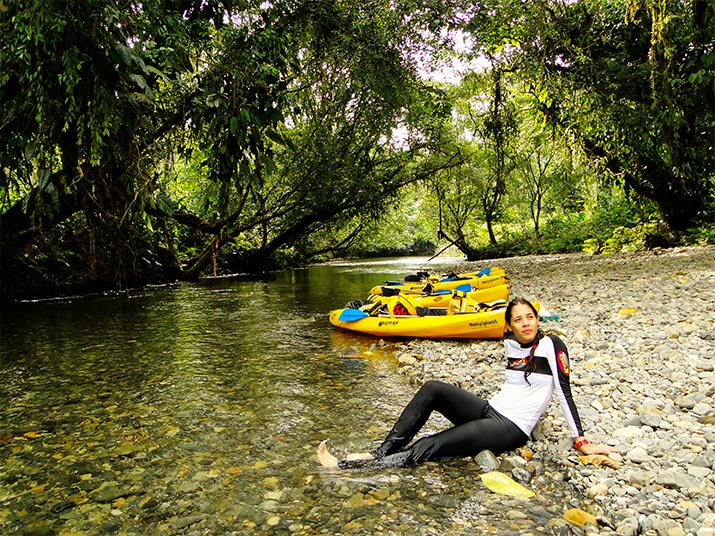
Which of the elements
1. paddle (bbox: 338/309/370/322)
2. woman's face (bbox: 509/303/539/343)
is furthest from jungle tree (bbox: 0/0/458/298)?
woman's face (bbox: 509/303/539/343)

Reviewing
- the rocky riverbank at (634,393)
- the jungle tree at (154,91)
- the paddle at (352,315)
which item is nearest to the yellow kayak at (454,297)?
the paddle at (352,315)

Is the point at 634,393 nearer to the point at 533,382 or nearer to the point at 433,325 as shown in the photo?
the point at 533,382

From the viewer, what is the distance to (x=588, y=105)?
9781 millimetres

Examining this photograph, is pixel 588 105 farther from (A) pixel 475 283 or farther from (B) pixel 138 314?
(B) pixel 138 314

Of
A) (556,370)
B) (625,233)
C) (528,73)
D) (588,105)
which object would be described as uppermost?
(528,73)

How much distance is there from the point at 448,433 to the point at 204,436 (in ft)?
6.39

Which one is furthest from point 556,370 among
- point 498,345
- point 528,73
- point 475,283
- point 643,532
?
point 528,73

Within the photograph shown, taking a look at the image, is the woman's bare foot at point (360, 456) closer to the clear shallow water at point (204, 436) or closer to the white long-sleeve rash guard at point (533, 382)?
the clear shallow water at point (204, 436)

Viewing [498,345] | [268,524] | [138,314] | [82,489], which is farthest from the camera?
[138,314]

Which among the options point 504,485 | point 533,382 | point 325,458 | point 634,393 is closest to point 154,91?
point 325,458

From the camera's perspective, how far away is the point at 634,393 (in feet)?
12.1

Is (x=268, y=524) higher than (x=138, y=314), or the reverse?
(x=138, y=314)

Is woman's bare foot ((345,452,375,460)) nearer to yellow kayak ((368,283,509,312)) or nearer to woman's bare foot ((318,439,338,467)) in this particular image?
woman's bare foot ((318,439,338,467))

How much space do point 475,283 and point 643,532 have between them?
21.1 feet
